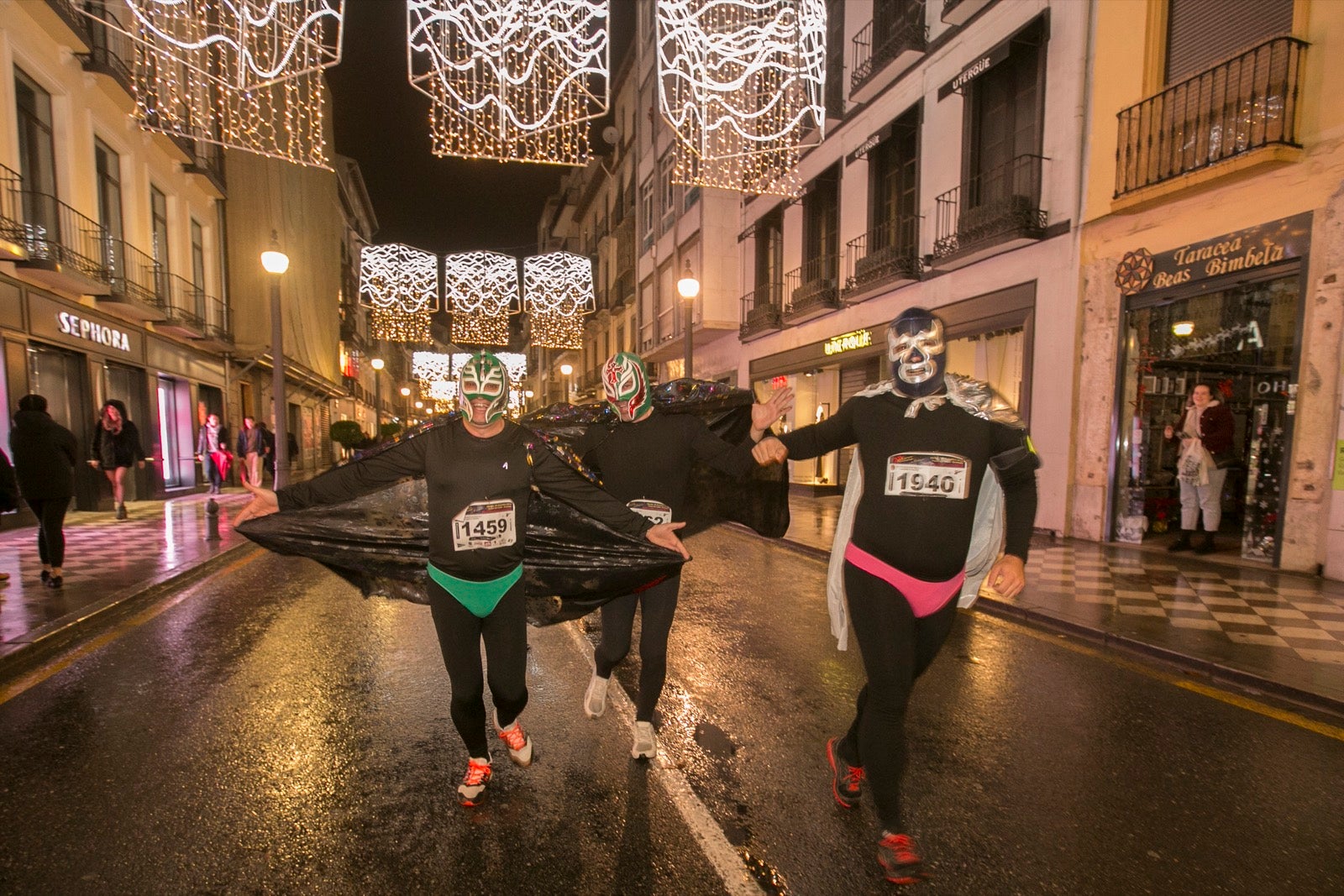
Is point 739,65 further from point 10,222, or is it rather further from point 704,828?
point 10,222

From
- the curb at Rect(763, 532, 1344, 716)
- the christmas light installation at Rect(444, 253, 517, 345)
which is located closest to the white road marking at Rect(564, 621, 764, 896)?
the curb at Rect(763, 532, 1344, 716)

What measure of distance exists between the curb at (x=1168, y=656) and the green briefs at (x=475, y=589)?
5.08 m

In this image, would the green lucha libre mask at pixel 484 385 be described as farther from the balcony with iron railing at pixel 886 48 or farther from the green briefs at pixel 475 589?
the balcony with iron railing at pixel 886 48

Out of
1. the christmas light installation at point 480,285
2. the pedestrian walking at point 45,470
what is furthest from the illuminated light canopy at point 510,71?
the christmas light installation at point 480,285

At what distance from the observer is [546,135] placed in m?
9.47

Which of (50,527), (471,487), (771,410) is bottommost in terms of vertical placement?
(50,527)

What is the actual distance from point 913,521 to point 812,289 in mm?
16043

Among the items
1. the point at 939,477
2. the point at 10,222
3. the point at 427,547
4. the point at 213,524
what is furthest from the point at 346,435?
the point at 939,477

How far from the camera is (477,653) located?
10.5 feet

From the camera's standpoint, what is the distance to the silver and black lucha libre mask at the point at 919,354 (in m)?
2.85

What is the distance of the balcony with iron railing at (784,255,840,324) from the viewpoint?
56.5 ft

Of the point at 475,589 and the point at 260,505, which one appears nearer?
the point at 475,589

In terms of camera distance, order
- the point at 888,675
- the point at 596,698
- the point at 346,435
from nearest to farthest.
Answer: the point at 888,675 < the point at 596,698 < the point at 346,435

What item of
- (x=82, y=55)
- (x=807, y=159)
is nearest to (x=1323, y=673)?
(x=807, y=159)
